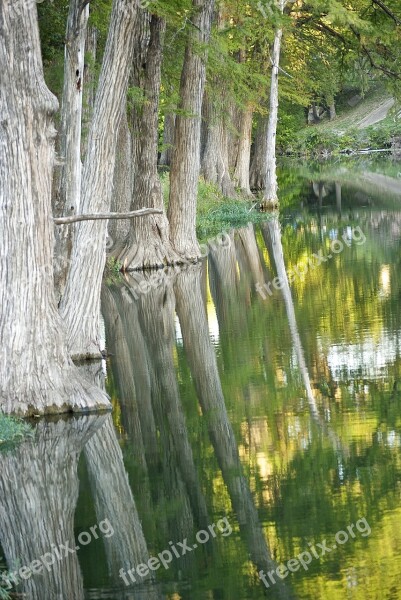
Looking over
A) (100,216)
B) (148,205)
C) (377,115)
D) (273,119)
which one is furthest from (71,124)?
(377,115)

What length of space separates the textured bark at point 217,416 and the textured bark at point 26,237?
1.63m

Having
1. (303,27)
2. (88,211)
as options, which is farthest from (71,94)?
(303,27)

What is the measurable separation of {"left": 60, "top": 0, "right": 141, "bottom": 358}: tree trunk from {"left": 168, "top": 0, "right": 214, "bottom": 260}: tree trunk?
9.80 metres

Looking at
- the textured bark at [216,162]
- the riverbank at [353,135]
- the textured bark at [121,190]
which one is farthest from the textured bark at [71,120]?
the riverbank at [353,135]

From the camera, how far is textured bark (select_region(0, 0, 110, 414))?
38.0 ft

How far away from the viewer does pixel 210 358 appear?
48.3 ft

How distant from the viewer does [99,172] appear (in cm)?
1445

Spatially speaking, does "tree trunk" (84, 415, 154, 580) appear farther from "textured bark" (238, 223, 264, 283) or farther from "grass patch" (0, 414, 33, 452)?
"textured bark" (238, 223, 264, 283)

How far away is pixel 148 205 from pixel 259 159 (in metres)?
30.6

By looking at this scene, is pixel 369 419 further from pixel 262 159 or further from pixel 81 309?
pixel 262 159

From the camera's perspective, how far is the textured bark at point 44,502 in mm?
7371

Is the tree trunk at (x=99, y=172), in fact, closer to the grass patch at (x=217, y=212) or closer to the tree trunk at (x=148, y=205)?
the tree trunk at (x=148, y=205)

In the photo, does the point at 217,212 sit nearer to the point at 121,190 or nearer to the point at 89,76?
the point at 121,190

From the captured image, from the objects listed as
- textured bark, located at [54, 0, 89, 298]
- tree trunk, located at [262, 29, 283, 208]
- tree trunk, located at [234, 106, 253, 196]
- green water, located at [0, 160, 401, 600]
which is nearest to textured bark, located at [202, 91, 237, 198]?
tree trunk, located at [262, 29, 283, 208]
